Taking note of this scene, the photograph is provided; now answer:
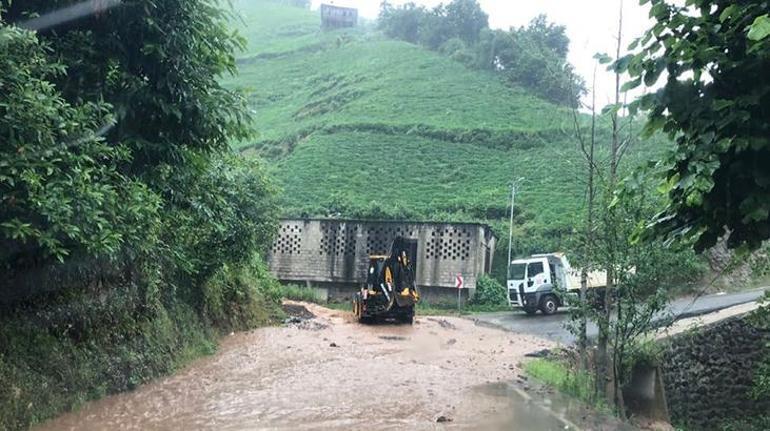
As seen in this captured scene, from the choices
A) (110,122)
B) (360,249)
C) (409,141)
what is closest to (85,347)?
(110,122)

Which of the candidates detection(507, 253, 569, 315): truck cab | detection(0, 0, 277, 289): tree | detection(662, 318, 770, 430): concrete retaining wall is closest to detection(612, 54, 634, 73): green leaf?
detection(0, 0, 277, 289): tree

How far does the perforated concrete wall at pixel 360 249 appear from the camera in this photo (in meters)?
33.0

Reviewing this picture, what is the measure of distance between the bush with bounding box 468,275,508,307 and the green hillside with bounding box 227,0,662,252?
4.75 m

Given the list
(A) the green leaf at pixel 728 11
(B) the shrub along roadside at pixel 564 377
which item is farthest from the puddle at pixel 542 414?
(A) the green leaf at pixel 728 11

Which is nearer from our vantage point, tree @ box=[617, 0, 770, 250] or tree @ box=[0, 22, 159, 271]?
tree @ box=[617, 0, 770, 250]

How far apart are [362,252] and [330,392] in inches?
906

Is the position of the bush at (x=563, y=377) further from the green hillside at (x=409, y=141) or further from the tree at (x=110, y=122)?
the green hillside at (x=409, y=141)

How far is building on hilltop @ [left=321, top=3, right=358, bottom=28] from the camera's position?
104688 millimetres

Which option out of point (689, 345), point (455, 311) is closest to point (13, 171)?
point (689, 345)

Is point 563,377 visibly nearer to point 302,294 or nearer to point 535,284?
point 535,284

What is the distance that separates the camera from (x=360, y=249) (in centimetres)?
3372

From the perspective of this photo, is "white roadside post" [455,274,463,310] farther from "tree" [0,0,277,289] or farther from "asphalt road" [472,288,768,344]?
"tree" [0,0,277,289]

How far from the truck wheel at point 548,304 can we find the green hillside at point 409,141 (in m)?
6.07

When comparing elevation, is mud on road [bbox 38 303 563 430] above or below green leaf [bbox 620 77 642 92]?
below
